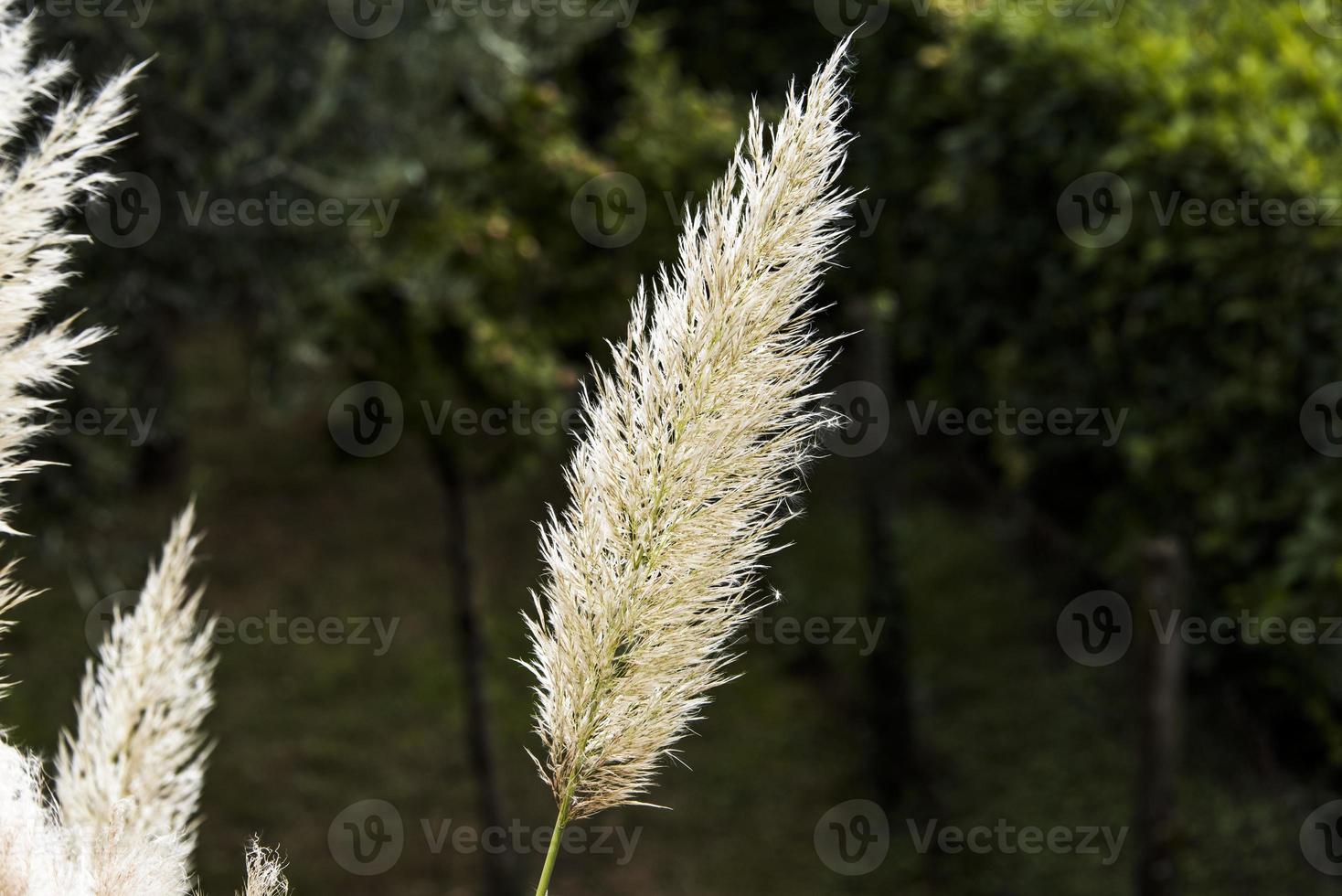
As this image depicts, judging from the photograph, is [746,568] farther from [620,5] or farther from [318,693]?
[318,693]

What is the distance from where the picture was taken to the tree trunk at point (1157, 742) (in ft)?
18.2

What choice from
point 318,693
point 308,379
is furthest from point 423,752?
point 308,379

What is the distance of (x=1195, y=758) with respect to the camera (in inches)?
270

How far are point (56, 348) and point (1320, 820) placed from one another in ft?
19.9

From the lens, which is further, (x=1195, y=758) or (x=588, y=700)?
(x=1195, y=758)
